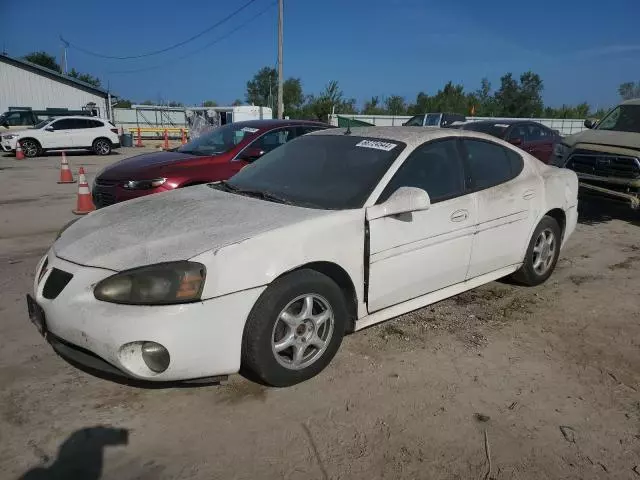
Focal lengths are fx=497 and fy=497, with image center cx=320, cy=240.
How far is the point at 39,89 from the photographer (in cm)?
3406

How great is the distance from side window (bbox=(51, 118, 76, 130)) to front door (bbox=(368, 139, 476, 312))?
63.4ft

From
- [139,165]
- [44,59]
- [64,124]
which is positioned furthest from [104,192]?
[44,59]

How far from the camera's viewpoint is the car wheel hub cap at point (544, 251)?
4559 millimetres

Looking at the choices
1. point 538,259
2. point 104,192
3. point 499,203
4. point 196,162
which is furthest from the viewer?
point 196,162

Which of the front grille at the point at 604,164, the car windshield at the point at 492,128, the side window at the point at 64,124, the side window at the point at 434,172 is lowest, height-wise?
the front grille at the point at 604,164

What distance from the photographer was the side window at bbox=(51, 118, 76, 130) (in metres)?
19.3

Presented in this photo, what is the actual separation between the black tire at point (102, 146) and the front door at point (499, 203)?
1915 centimetres

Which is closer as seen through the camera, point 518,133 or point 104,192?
point 104,192

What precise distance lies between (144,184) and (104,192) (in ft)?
2.02

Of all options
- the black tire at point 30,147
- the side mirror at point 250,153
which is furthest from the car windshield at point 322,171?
the black tire at point 30,147

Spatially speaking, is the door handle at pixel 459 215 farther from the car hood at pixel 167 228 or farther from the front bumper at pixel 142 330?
the front bumper at pixel 142 330

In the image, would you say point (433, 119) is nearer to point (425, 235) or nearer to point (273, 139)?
point (273, 139)

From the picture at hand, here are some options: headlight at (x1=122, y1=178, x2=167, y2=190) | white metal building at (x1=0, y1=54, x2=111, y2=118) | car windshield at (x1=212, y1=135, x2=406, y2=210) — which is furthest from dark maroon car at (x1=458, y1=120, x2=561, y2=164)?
white metal building at (x1=0, y1=54, x2=111, y2=118)

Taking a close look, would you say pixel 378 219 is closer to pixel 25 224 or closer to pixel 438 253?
pixel 438 253
